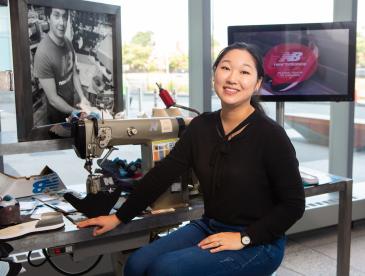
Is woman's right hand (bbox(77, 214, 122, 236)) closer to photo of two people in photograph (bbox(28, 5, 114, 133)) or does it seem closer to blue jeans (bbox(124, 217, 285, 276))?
blue jeans (bbox(124, 217, 285, 276))

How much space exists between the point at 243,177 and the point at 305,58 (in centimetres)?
107

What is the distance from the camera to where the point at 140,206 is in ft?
5.18

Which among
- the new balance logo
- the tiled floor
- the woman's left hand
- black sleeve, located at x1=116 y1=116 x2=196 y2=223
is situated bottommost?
the tiled floor

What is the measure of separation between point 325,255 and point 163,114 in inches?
68.1

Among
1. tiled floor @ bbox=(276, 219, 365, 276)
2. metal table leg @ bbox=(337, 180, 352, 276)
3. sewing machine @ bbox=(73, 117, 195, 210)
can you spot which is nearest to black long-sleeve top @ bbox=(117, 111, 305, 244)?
sewing machine @ bbox=(73, 117, 195, 210)

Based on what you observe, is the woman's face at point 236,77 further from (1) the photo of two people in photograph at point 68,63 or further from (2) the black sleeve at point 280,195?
(1) the photo of two people in photograph at point 68,63

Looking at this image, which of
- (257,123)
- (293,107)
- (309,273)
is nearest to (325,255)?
(309,273)

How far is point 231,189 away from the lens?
154cm

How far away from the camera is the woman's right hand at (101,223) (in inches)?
57.9

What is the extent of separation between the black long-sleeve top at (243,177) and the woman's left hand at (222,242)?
0.15 feet

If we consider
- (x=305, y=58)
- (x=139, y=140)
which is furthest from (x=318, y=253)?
(x=139, y=140)

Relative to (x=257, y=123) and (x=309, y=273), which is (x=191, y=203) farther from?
(x=309, y=273)

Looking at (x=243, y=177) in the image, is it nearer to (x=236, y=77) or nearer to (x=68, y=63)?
(x=236, y=77)

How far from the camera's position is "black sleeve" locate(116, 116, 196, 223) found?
159 centimetres
